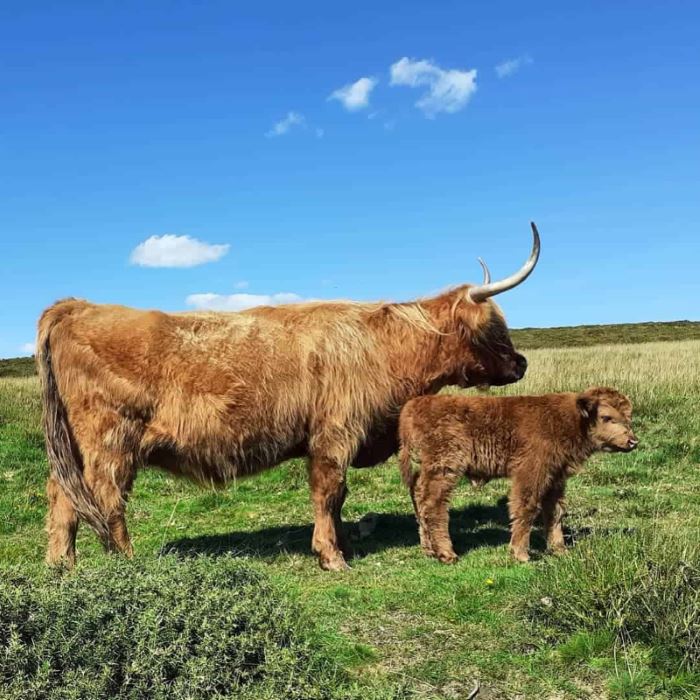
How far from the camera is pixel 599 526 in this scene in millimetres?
7375

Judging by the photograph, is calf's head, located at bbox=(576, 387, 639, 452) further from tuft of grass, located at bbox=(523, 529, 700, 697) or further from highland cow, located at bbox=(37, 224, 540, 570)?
tuft of grass, located at bbox=(523, 529, 700, 697)

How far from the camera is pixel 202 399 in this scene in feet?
21.4

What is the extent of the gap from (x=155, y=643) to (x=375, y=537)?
4.22m

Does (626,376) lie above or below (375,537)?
above

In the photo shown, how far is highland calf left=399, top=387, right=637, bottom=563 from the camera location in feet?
21.9

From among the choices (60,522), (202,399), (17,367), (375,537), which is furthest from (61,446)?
(17,367)

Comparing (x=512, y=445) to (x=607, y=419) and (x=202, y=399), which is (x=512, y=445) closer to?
(x=607, y=419)

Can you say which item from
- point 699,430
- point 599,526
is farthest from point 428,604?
point 699,430

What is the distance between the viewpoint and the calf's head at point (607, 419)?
6.79 meters

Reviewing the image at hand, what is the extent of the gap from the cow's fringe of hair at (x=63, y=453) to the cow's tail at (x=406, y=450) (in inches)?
105

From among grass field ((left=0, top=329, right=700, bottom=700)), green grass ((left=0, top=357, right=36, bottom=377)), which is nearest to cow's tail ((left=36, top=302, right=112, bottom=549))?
grass field ((left=0, top=329, right=700, bottom=700))

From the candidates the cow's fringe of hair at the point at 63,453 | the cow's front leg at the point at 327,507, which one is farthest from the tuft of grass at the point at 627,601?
the cow's fringe of hair at the point at 63,453

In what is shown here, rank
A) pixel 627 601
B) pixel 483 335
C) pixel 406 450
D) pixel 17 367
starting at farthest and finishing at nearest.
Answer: pixel 17 367 → pixel 483 335 → pixel 406 450 → pixel 627 601

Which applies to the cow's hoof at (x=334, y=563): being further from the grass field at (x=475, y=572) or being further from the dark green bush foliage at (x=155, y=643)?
the dark green bush foliage at (x=155, y=643)
